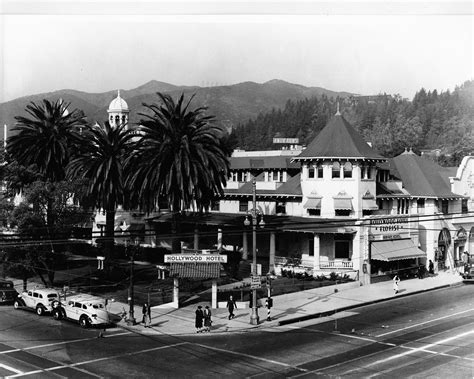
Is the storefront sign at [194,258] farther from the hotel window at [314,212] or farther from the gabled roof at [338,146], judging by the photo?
the gabled roof at [338,146]

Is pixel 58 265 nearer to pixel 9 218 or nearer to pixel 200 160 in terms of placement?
pixel 9 218

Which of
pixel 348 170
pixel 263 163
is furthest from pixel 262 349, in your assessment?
pixel 263 163

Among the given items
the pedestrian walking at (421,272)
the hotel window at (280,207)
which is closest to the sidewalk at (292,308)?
the pedestrian walking at (421,272)

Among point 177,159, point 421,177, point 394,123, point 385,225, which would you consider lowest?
point 385,225

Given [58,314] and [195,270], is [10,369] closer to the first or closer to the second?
[58,314]

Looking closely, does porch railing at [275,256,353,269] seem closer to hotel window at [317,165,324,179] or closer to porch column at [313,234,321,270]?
porch column at [313,234,321,270]

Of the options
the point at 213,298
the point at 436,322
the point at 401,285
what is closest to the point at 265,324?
the point at 213,298
